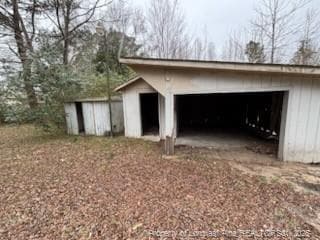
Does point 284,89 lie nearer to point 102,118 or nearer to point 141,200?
point 141,200

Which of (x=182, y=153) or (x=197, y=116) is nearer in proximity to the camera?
(x=182, y=153)

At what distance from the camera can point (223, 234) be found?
8.64 ft

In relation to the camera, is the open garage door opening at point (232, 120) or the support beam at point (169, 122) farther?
the open garage door opening at point (232, 120)

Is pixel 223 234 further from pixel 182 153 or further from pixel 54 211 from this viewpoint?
pixel 182 153

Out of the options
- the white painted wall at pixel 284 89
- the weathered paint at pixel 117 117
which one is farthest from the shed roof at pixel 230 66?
the weathered paint at pixel 117 117

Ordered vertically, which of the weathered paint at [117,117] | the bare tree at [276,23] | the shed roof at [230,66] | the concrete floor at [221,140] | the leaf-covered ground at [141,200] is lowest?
the concrete floor at [221,140]

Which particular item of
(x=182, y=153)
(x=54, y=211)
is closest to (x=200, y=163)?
(x=182, y=153)

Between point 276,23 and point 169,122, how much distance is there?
11.4 m

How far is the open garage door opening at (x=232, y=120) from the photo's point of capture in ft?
24.2

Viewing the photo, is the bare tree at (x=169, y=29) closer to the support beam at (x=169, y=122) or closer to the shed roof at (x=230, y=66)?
Result: the support beam at (x=169, y=122)

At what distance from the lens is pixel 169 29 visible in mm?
16250

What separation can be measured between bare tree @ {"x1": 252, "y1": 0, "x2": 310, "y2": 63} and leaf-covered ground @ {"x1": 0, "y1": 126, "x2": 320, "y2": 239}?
432 inches

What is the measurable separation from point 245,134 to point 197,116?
10.6 feet

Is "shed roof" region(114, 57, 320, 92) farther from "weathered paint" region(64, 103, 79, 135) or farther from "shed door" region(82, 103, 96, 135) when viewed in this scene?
"weathered paint" region(64, 103, 79, 135)
